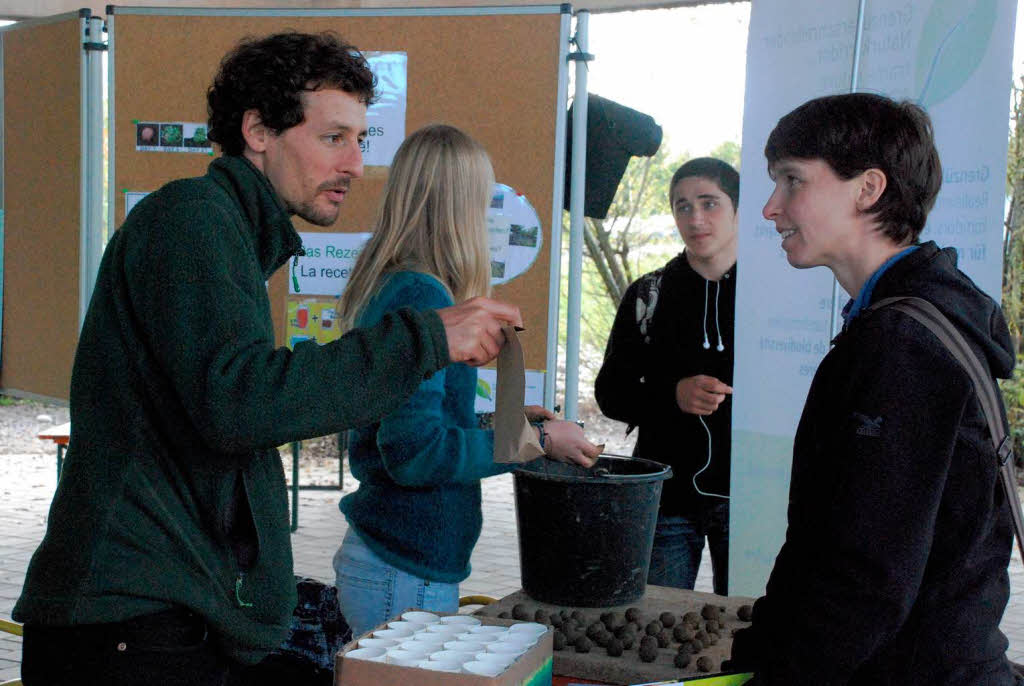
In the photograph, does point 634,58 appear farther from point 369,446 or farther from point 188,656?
point 188,656

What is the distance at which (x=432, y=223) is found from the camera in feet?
6.91

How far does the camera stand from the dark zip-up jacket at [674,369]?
2.99 meters

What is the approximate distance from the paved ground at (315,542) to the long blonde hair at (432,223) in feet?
9.12

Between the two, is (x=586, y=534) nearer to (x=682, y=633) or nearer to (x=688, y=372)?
(x=682, y=633)

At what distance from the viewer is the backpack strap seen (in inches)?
52.7

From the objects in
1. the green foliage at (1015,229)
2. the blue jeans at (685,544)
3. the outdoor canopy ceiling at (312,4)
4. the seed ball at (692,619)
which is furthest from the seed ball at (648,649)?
the green foliage at (1015,229)

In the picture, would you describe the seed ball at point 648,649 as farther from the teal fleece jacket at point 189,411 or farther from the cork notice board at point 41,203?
the cork notice board at point 41,203

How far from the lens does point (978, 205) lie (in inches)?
97.3

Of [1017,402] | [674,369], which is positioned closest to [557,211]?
[674,369]

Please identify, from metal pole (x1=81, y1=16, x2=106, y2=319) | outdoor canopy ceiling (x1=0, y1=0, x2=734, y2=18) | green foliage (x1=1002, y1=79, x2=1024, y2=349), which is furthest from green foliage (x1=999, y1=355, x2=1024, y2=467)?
metal pole (x1=81, y1=16, x2=106, y2=319)

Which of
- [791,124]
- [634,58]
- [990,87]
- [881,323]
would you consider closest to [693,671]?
[881,323]

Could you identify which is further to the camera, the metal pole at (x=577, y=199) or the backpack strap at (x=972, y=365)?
the metal pole at (x=577, y=199)

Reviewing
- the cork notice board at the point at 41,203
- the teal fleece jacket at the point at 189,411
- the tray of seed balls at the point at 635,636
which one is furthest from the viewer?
the cork notice board at the point at 41,203

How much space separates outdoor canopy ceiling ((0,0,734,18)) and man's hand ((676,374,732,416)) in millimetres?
1546
